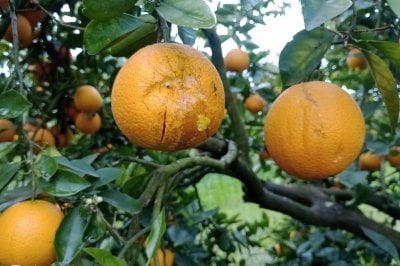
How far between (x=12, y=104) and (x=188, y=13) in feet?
1.23

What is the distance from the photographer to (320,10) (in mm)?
746

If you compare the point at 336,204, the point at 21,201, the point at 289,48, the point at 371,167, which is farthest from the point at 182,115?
the point at 371,167

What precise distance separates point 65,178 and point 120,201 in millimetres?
135

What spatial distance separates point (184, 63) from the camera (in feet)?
2.49

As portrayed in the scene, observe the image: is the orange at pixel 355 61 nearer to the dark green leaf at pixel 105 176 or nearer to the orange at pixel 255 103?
the orange at pixel 255 103

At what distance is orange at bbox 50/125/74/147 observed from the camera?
6.33ft

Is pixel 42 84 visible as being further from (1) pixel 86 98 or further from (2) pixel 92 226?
(2) pixel 92 226

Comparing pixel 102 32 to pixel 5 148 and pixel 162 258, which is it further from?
pixel 162 258

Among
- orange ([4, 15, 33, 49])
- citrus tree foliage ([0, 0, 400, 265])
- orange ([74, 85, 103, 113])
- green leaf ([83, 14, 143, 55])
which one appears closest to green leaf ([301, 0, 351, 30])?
citrus tree foliage ([0, 0, 400, 265])

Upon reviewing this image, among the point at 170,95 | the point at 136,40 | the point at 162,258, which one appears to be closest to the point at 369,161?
the point at 162,258

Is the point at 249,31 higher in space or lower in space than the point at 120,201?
lower

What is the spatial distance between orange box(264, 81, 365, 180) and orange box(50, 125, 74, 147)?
Answer: 1.14m

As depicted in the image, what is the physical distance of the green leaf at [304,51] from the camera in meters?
0.92

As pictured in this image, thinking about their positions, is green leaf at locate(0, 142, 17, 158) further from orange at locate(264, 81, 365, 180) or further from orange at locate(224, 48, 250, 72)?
orange at locate(224, 48, 250, 72)
